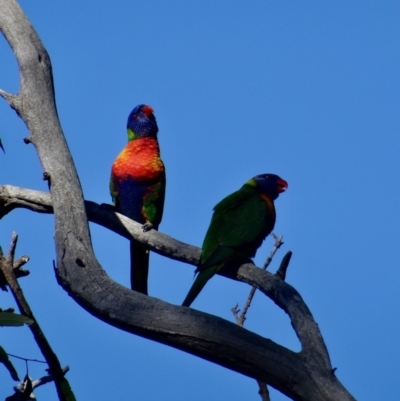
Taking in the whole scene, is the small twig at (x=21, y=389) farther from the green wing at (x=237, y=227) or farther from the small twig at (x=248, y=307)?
the green wing at (x=237, y=227)

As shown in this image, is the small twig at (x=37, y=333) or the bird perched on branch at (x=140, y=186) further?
the bird perched on branch at (x=140, y=186)

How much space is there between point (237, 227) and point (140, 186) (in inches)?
32.9

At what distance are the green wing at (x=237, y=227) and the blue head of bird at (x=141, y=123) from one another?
86 centimetres

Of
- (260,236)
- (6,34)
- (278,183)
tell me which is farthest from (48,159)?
(278,183)

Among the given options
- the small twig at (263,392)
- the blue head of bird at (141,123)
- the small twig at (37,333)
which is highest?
the blue head of bird at (141,123)

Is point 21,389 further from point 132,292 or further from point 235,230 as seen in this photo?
point 235,230

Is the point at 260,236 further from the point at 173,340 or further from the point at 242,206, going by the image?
the point at 173,340

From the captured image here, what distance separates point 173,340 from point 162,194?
241 centimetres

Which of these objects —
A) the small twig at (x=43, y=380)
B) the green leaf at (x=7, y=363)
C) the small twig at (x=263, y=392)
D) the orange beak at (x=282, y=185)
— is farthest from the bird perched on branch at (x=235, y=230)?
the green leaf at (x=7, y=363)

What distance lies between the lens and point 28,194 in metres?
3.51

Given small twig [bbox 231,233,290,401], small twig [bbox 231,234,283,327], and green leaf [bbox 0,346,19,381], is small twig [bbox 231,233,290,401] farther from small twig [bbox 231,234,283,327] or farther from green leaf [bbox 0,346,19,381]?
green leaf [bbox 0,346,19,381]

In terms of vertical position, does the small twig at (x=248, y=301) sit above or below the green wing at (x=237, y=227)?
below

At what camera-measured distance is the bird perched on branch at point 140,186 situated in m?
4.29

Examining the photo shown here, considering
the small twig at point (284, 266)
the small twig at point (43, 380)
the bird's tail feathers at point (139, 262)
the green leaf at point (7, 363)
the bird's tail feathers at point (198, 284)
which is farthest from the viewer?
the bird's tail feathers at point (139, 262)
